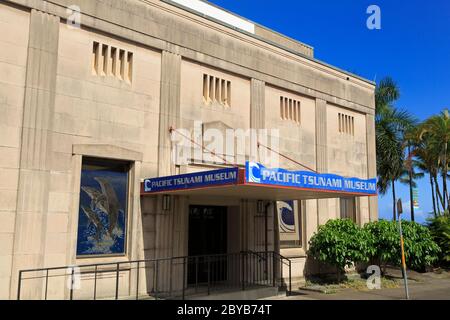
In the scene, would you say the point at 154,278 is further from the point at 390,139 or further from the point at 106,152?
the point at 390,139

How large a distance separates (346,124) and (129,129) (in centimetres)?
1155

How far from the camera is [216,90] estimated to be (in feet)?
53.8

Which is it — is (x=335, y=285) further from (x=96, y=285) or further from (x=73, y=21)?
(x=73, y=21)

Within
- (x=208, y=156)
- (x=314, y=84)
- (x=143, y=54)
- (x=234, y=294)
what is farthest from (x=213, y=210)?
(x=314, y=84)

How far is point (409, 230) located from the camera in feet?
63.4

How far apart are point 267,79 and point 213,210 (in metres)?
5.44

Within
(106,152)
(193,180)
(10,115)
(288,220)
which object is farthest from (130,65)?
(288,220)

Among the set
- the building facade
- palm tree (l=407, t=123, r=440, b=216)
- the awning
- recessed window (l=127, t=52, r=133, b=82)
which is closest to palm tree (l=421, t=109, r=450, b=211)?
palm tree (l=407, t=123, r=440, b=216)

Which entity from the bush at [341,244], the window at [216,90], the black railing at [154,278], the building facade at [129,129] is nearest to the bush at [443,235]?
the bush at [341,244]

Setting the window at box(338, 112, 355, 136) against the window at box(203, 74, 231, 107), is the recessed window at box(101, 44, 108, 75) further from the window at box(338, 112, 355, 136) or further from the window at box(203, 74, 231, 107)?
the window at box(338, 112, 355, 136)

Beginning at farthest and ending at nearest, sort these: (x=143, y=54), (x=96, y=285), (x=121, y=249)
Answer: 1. (x=143, y=54)
2. (x=121, y=249)
3. (x=96, y=285)

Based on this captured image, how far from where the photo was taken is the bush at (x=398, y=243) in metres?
18.6

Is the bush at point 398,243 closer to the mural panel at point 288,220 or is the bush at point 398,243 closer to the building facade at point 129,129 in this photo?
the building facade at point 129,129

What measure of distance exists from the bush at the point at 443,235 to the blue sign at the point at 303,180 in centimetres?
1033
